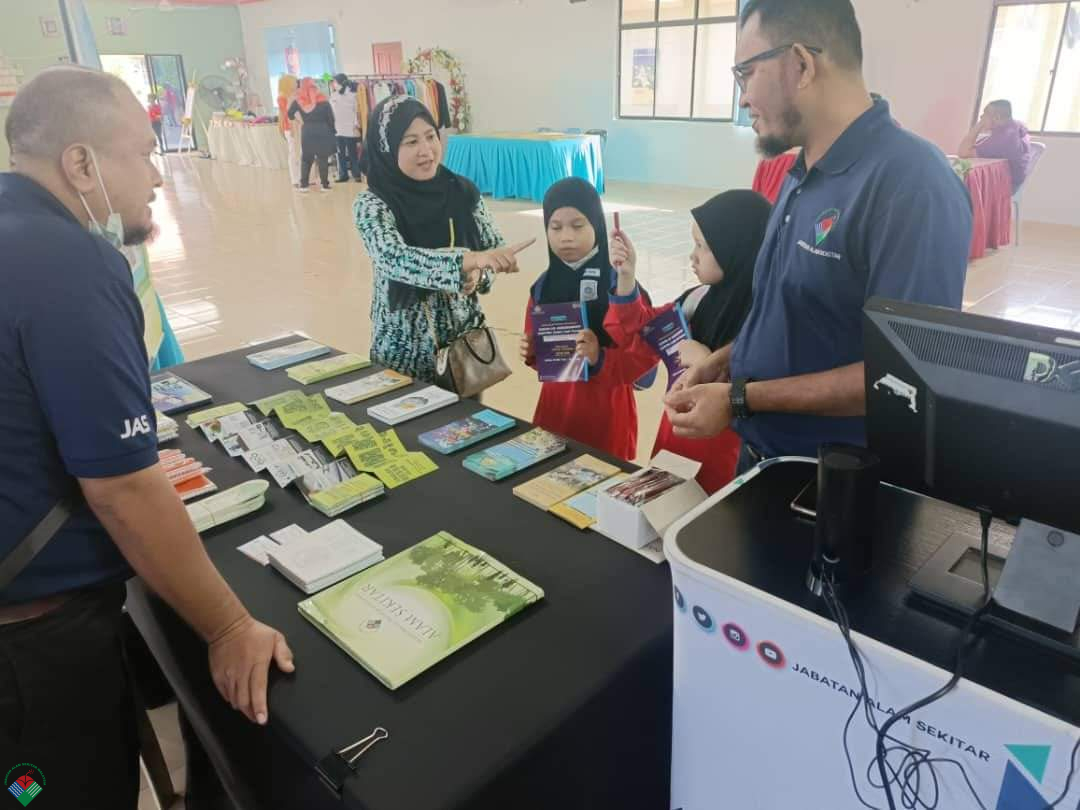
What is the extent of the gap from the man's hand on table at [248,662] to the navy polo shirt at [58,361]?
27 centimetres

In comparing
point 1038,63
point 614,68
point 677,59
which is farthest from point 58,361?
point 614,68

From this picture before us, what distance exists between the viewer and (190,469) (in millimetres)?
1456

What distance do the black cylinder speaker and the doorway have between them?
19323 millimetres

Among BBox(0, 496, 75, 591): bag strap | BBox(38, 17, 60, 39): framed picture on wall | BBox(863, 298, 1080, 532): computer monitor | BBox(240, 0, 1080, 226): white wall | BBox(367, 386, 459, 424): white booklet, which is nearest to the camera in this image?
BBox(863, 298, 1080, 532): computer monitor

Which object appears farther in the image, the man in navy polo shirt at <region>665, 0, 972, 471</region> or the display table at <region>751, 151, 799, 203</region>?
the display table at <region>751, 151, 799, 203</region>

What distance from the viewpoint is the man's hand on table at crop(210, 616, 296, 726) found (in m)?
0.93

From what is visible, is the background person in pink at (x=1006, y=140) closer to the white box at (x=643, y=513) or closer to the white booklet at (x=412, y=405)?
the white booklet at (x=412, y=405)

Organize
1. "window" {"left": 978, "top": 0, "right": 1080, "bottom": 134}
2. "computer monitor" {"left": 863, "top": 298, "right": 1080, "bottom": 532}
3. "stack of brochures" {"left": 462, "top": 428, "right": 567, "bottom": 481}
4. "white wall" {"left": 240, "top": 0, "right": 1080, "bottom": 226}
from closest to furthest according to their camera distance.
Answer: "computer monitor" {"left": 863, "top": 298, "right": 1080, "bottom": 532} → "stack of brochures" {"left": 462, "top": 428, "right": 567, "bottom": 481} → "window" {"left": 978, "top": 0, "right": 1080, "bottom": 134} → "white wall" {"left": 240, "top": 0, "right": 1080, "bottom": 226}

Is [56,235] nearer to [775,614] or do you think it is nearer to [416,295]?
[775,614]

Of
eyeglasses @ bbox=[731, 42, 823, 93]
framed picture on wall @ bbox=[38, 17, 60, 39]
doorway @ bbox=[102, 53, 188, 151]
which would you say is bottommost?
eyeglasses @ bbox=[731, 42, 823, 93]

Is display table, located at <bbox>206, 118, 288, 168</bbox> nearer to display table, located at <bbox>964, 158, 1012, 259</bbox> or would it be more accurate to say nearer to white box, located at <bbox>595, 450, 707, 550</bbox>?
display table, located at <bbox>964, 158, 1012, 259</bbox>

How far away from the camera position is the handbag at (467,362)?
2.14 metres

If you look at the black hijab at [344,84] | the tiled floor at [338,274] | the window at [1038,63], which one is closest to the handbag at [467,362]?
the tiled floor at [338,274]

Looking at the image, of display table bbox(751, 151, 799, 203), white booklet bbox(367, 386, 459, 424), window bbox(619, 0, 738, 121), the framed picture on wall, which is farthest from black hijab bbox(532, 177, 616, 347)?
window bbox(619, 0, 738, 121)
